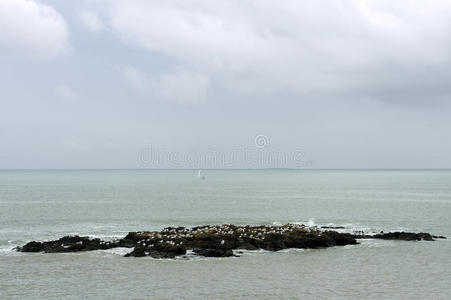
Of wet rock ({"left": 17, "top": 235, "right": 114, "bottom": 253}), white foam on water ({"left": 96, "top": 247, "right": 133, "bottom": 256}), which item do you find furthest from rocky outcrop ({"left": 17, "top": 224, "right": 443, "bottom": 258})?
white foam on water ({"left": 96, "top": 247, "right": 133, "bottom": 256})

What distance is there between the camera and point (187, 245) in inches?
1587

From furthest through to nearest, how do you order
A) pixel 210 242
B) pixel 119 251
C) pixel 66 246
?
pixel 66 246
pixel 210 242
pixel 119 251

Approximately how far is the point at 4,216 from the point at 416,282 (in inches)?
2132

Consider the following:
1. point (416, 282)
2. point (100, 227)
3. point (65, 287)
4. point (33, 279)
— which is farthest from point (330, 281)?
point (100, 227)

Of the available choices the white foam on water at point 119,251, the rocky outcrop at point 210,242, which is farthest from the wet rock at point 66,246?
the white foam on water at point 119,251

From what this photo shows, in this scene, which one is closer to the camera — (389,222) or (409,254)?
(409,254)

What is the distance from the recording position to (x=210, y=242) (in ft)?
133

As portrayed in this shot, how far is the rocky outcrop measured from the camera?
38719 mm

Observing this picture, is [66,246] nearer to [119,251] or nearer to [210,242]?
[119,251]

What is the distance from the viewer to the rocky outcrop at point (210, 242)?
3872cm

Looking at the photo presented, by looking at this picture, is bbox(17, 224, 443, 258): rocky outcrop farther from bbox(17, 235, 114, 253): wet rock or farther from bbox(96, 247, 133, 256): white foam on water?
bbox(96, 247, 133, 256): white foam on water

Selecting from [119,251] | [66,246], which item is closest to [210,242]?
[119,251]

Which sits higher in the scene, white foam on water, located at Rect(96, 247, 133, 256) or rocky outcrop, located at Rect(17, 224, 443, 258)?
rocky outcrop, located at Rect(17, 224, 443, 258)

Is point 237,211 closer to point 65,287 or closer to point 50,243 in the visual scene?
point 50,243
